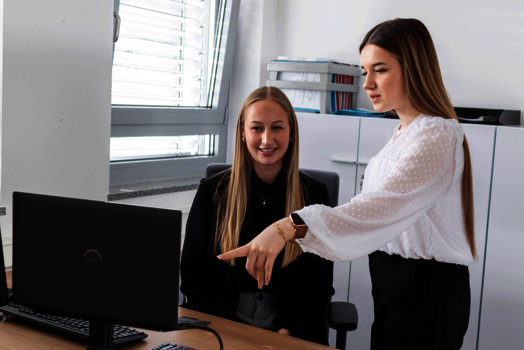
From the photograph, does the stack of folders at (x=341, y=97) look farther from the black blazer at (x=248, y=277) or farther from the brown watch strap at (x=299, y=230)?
the brown watch strap at (x=299, y=230)

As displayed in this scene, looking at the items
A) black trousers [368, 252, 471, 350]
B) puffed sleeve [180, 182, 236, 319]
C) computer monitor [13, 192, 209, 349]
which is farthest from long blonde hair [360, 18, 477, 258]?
puffed sleeve [180, 182, 236, 319]

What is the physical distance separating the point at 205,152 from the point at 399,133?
6.51 ft

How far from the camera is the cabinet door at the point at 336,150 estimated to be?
2.72 meters

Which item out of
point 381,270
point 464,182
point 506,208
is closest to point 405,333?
point 381,270

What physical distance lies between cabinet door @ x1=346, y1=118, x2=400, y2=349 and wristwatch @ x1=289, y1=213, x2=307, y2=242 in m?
1.60

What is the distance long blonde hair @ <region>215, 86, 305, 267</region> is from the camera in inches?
71.8

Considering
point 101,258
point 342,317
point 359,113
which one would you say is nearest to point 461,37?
point 359,113

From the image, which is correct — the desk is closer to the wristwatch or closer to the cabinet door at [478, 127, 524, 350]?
the wristwatch

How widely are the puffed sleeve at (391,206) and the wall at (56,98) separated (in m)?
1.34

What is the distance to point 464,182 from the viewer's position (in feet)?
4.50

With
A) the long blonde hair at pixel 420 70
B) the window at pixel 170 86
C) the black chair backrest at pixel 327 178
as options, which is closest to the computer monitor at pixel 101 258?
the long blonde hair at pixel 420 70

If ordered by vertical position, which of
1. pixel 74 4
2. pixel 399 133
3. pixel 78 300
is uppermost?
pixel 74 4

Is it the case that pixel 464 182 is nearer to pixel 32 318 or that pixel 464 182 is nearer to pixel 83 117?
pixel 32 318

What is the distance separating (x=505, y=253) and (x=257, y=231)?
1.21 metres
